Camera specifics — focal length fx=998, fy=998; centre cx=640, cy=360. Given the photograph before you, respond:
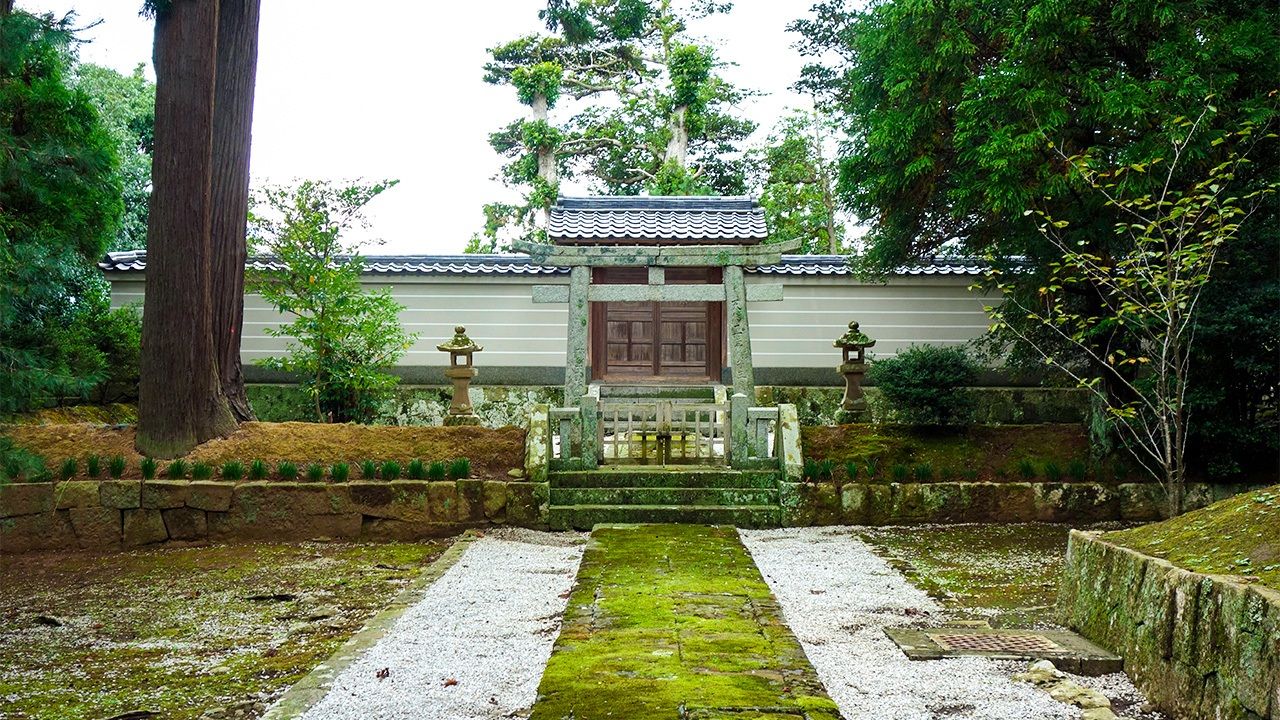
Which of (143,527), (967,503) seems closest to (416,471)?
(143,527)

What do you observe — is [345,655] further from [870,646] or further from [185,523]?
[185,523]

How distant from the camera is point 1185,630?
381 centimetres

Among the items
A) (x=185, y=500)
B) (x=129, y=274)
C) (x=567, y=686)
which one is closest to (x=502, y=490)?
(x=185, y=500)

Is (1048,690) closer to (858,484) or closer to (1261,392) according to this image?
(858,484)

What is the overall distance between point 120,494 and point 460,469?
2.82 meters

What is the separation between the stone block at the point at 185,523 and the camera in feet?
27.9

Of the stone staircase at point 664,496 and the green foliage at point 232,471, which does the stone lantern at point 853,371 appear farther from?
the green foliage at point 232,471

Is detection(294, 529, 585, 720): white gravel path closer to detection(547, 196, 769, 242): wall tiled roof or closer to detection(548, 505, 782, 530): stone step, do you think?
detection(548, 505, 782, 530): stone step

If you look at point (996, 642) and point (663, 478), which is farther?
point (663, 478)

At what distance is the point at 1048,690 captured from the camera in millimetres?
4105

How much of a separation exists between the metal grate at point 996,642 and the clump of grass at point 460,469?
194 inches

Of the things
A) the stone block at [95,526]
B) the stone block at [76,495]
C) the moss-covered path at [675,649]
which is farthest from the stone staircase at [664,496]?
the stone block at [76,495]

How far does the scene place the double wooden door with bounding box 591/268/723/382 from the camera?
50.0 feet

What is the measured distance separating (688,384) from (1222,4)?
8.20 metres
